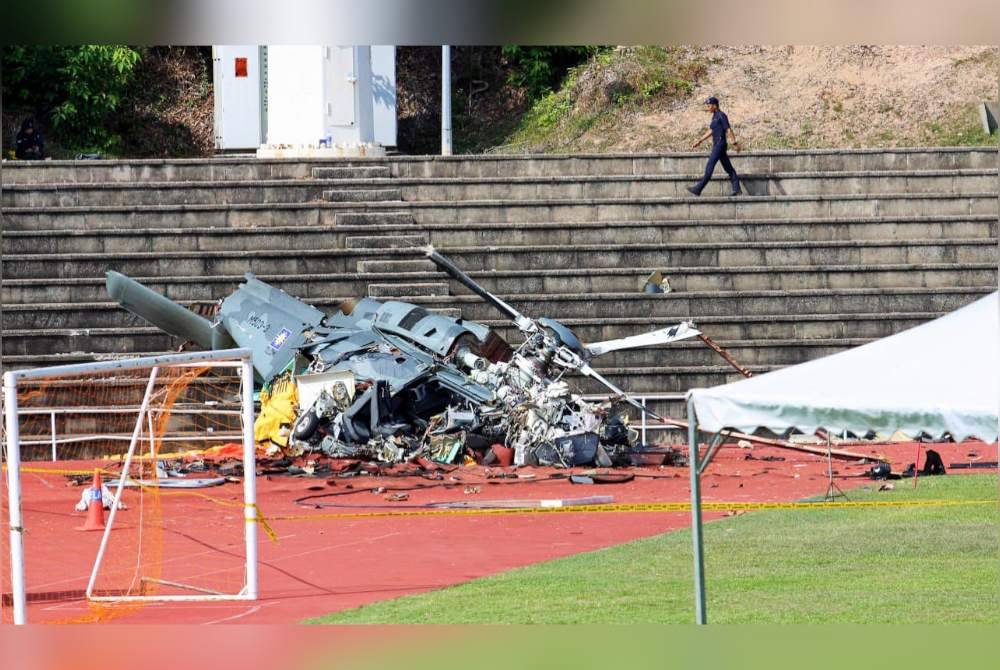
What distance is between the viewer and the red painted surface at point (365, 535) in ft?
39.3

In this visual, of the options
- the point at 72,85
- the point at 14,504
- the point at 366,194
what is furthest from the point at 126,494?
the point at 72,85

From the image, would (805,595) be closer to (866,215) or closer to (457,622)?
(457,622)

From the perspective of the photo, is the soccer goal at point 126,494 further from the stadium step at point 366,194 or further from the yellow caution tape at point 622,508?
the stadium step at point 366,194

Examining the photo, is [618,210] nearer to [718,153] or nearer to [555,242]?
[555,242]

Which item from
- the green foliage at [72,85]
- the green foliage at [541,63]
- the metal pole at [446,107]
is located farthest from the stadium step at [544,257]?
the green foliage at [541,63]


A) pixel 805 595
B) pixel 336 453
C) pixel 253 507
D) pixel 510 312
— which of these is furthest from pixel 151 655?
pixel 510 312

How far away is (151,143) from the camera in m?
31.4

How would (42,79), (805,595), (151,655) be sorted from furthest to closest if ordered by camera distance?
(42,79)
(805,595)
(151,655)

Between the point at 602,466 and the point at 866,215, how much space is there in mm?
7329

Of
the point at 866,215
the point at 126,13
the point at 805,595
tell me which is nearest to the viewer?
the point at 126,13

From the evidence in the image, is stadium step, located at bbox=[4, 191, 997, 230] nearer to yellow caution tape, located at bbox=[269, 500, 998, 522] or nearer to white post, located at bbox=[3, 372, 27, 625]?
yellow caution tape, located at bbox=[269, 500, 998, 522]

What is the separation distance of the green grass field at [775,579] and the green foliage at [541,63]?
18014 millimetres

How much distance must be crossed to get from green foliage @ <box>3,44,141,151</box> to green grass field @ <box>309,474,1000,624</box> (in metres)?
18.6

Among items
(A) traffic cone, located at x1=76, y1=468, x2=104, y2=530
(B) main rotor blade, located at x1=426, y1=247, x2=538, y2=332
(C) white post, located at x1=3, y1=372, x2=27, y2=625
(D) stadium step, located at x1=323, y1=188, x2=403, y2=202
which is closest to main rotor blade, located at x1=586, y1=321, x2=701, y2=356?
(B) main rotor blade, located at x1=426, y1=247, x2=538, y2=332
